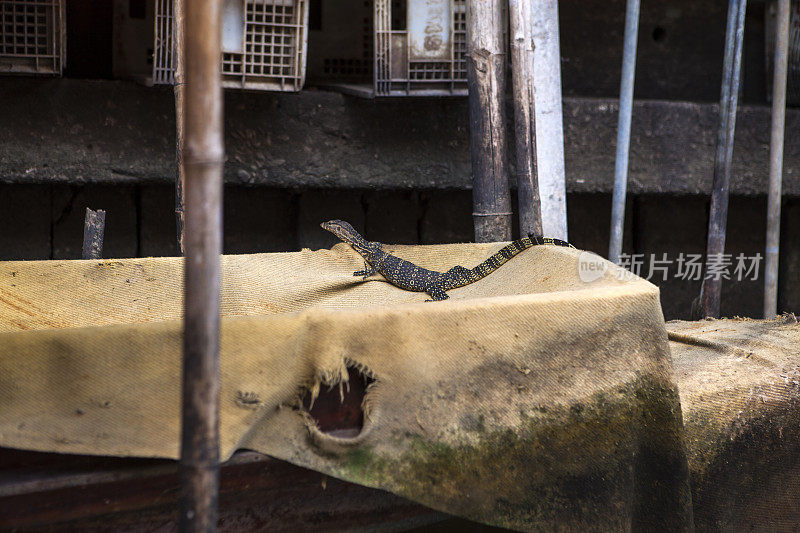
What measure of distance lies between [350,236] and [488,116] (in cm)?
90

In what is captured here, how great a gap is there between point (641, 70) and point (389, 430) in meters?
3.74

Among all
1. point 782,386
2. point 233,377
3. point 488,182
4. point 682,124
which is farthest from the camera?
point 682,124

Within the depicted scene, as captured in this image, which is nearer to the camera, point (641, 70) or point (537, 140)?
point (537, 140)

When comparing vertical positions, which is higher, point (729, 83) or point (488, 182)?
point (729, 83)

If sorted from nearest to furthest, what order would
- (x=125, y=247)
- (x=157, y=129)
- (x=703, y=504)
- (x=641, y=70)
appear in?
(x=703, y=504)
(x=157, y=129)
(x=125, y=247)
(x=641, y=70)

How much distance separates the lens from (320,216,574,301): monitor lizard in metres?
3.31

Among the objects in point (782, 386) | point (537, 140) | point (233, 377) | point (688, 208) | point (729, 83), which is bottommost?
point (782, 386)

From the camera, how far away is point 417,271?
11.6ft

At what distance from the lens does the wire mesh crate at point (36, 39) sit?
3350 millimetres

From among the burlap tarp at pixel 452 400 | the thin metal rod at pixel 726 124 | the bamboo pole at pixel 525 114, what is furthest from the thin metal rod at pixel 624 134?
the burlap tarp at pixel 452 400

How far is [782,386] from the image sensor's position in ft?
8.83

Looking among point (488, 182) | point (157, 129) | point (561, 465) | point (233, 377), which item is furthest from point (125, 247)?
point (561, 465)

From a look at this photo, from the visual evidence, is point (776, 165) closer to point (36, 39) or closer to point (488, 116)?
point (488, 116)

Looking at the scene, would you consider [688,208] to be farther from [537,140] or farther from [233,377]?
[233,377]
